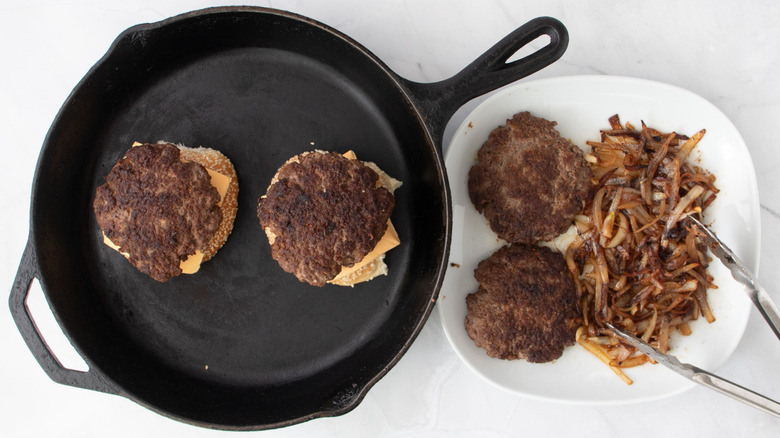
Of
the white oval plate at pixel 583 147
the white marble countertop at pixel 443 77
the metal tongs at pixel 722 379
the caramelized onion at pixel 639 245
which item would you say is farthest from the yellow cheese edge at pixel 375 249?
the metal tongs at pixel 722 379

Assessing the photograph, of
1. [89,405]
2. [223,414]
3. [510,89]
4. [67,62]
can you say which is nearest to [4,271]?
[89,405]

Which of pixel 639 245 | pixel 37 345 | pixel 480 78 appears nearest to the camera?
pixel 480 78

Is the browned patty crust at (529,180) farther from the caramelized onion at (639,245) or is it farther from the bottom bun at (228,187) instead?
the bottom bun at (228,187)

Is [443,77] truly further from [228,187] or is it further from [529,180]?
[228,187]

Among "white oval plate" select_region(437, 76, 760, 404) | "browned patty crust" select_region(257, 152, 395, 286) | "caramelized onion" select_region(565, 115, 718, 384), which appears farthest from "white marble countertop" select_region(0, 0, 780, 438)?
"browned patty crust" select_region(257, 152, 395, 286)

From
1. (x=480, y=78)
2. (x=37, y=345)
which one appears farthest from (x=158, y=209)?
(x=480, y=78)

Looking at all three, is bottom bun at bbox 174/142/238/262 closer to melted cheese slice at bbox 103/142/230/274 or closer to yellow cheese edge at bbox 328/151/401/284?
melted cheese slice at bbox 103/142/230/274

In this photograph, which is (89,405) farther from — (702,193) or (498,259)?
(702,193)
